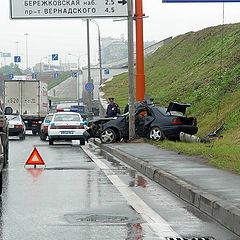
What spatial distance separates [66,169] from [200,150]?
3993 millimetres

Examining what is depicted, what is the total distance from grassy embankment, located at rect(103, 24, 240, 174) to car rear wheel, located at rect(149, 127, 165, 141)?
1356 mm

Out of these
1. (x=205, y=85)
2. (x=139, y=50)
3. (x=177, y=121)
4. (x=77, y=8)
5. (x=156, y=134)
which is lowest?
(x=156, y=134)

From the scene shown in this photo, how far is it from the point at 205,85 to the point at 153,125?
465 inches

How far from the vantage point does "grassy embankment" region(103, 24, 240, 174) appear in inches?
822

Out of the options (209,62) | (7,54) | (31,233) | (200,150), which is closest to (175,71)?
(209,62)

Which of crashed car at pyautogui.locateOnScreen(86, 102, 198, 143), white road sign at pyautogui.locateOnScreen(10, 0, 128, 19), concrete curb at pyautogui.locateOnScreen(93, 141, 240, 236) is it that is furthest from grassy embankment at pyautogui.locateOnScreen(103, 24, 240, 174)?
white road sign at pyautogui.locateOnScreen(10, 0, 128, 19)

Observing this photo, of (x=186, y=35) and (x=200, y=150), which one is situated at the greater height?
(x=186, y=35)

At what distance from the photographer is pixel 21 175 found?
1623 cm

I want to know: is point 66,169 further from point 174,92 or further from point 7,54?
point 7,54

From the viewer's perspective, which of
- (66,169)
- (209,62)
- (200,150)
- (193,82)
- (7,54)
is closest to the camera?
(66,169)

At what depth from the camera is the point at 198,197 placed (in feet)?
36.5

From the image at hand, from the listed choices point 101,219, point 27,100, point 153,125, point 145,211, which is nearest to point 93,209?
point 145,211

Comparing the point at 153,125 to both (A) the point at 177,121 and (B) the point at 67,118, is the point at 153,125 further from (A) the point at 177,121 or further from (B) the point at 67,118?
(B) the point at 67,118

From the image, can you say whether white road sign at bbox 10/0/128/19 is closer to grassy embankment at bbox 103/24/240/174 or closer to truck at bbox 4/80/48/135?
grassy embankment at bbox 103/24/240/174
